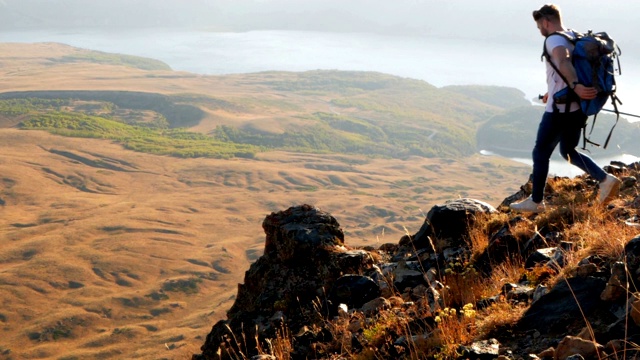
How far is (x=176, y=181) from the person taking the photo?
190 m

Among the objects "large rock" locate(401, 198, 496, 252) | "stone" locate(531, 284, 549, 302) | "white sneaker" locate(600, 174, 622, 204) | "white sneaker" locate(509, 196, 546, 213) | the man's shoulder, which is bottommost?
"large rock" locate(401, 198, 496, 252)

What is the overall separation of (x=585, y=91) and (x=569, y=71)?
0.28 metres

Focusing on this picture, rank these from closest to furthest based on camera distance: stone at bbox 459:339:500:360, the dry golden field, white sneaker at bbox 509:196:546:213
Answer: stone at bbox 459:339:500:360 → white sneaker at bbox 509:196:546:213 → the dry golden field

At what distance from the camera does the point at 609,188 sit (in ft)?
27.6

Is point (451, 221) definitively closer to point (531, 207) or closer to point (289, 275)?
point (531, 207)

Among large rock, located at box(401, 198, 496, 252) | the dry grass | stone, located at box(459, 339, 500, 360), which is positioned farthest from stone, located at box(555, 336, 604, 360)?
the dry grass

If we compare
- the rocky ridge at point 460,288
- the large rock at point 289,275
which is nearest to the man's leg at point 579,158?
the rocky ridge at point 460,288

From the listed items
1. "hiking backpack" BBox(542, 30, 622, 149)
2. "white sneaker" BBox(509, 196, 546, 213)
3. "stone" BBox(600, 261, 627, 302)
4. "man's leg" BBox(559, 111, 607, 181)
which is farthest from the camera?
"white sneaker" BBox(509, 196, 546, 213)

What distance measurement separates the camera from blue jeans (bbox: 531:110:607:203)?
794 centimetres

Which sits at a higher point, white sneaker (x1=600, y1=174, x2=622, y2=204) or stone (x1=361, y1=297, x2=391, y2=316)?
white sneaker (x1=600, y1=174, x2=622, y2=204)

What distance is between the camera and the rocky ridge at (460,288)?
17.7ft

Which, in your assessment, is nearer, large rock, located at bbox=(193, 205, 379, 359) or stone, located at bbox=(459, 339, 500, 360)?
stone, located at bbox=(459, 339, 500, 360)

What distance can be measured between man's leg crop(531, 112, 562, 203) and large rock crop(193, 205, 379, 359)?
2.69m

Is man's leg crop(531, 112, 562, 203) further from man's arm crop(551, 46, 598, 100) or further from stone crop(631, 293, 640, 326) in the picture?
stone crop(631, 293, 640, 326)
